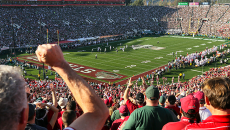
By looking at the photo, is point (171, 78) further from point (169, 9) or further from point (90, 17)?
point (169, 9)

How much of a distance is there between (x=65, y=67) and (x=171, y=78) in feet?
85.0

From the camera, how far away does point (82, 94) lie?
1833 millimetres

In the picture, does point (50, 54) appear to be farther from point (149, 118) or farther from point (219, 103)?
point (149, 118)

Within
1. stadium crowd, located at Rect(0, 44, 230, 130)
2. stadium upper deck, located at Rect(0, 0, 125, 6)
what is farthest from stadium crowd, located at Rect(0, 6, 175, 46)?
stadium crowd, located at Rect(0, 44, 230, 130)

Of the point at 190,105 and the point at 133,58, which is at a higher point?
the point at 190,105

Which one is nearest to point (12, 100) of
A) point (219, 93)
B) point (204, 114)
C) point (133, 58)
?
point (219, 93)

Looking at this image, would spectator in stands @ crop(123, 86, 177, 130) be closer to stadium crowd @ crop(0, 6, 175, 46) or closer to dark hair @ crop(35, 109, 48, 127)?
dark hair @ crop(35, 109, 48, 127)

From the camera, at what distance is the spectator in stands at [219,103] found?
2.34m

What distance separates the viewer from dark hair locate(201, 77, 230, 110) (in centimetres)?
234

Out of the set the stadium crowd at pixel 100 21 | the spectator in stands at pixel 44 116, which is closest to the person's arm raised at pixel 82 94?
the spectator in stands at pixel 44 116

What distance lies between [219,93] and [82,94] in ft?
4.84

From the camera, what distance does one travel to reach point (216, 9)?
2726 inches

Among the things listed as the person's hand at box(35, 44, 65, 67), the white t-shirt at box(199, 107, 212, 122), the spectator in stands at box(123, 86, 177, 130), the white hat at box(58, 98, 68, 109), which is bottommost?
the white t-shirt at box(199, 107, 212, 122)

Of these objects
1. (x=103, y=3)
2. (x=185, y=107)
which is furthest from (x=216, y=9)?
(x=185, y=107)
